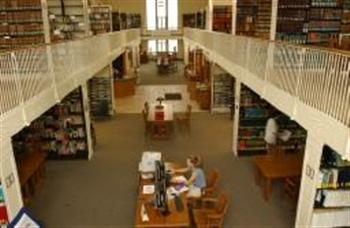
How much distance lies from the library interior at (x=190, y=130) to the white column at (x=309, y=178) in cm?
2

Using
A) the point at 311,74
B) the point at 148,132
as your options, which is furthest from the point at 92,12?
the point at 311,74

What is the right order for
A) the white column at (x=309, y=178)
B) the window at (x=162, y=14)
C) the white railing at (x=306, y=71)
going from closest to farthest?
the white railing at (x=306, y=71) → the white column at (x=309, y=178) → the window at (x=162, y=14)

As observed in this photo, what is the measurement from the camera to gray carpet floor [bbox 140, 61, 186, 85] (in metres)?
22.0

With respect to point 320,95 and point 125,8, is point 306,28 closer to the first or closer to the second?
point 320,95

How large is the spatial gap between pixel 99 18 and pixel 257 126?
28.7 feet

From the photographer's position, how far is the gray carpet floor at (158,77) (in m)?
22.0

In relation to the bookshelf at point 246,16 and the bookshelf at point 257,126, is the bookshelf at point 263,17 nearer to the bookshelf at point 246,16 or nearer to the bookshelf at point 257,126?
the bookshelf at point 246,16

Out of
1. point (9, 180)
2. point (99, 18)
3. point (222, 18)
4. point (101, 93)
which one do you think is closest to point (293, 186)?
point (9, 180)

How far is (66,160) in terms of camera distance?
398 inches

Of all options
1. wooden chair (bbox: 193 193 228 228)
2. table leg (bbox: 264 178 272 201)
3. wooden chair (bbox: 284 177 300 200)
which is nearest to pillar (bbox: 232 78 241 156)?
table leg (bbox: 264 178 272 201)

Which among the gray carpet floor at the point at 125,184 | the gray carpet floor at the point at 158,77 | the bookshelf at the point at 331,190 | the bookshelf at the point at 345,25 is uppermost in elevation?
the bookshelf at the point at 345,25

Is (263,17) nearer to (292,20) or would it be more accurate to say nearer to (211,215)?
(292,20)

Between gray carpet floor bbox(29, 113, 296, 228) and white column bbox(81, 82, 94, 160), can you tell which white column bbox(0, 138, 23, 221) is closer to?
gray carpet floor bbox(29, 113, 296, 228)

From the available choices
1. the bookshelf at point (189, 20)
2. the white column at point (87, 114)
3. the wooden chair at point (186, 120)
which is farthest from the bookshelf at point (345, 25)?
the bookshelf at point (189, 20)
